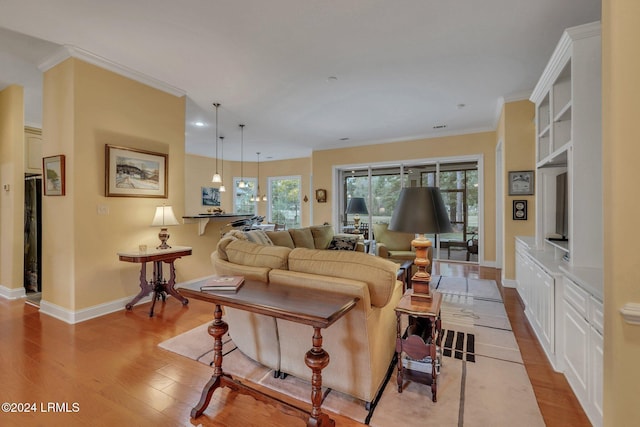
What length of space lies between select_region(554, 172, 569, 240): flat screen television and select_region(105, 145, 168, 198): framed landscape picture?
4600 millimetres

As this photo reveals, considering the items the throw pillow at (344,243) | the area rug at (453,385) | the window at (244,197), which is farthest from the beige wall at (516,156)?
the window at (244,197)

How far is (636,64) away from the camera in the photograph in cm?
123

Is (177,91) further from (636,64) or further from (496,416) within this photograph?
(496,416)

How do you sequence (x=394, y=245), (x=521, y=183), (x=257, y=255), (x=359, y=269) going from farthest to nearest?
1. (x=394, y=245)
2. (x=521, y=183)
3. (x=257, y=255)
4. (x=359, y=269)

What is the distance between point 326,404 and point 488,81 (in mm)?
4127

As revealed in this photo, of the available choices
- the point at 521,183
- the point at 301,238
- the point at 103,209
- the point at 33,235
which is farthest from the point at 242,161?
the point at 521,183

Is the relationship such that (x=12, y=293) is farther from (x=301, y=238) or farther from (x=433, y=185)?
(x=433, y=185)

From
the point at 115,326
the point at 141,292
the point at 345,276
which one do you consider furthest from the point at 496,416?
the point at 141,292

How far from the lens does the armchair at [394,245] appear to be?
469 cm

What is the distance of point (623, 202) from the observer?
125cm

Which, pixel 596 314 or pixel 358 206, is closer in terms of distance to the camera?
pixel 596 314

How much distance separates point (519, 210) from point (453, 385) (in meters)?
3.38

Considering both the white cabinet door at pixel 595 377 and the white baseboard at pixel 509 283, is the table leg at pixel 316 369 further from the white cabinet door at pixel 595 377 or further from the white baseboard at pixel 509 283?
the white baseboard at pixel 509 283

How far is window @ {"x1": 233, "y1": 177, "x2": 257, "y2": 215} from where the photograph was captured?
9.75m
